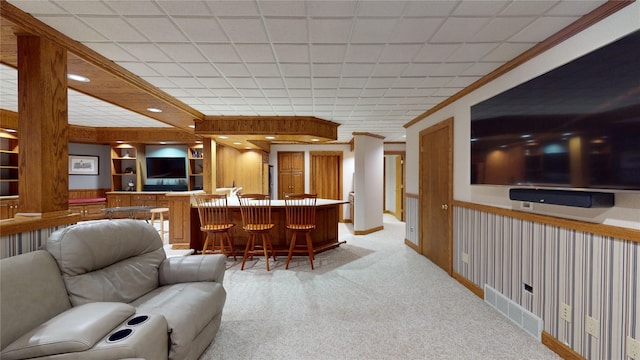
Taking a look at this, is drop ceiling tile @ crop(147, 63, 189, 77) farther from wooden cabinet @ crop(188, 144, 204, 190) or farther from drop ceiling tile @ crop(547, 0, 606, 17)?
wooden cabinet @ crop(188, 144, 204, 190)

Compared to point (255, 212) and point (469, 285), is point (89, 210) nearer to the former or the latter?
point (255, 212)

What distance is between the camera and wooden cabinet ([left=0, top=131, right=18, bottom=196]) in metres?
5.48

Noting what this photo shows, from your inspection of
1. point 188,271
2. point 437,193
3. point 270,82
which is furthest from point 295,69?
point 437,193

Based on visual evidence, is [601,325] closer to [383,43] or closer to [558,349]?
[558,349]

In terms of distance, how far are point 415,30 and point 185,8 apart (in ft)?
5.24

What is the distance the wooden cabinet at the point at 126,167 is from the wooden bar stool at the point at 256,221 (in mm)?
4634

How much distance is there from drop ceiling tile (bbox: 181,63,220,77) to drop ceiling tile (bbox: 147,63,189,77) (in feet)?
0.22

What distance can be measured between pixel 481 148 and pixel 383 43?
149 cm

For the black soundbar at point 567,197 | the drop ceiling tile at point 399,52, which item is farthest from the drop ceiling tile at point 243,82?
the black soundbar at point 567,197

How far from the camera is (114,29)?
195 cm

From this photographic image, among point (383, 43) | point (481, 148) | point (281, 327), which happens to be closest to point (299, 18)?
point (383, 43)

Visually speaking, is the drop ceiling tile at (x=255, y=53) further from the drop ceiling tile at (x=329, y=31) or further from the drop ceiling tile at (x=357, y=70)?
the drop ceiling tile at (x=357, y=70)

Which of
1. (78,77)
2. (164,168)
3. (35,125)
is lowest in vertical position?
(164,168)

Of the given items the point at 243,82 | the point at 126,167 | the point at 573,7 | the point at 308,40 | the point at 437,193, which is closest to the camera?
the point at 573,7
